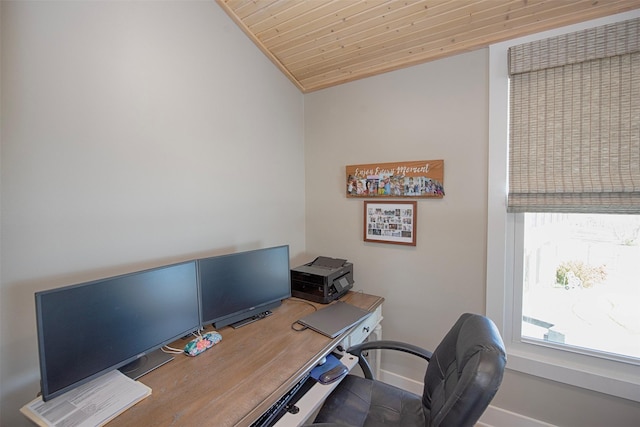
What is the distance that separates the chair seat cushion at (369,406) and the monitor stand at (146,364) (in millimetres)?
752

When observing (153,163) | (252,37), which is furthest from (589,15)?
(153,163)

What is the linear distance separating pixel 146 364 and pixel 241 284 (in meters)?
0.54

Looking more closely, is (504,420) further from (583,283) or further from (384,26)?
(384,26)

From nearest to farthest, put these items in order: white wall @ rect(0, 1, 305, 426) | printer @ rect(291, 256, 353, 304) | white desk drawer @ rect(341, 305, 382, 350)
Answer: white wall @ rect(0, 1, 305, 426) → white desk drawer @ rect(341, 305, 382, 350) → printer @ rect(291, 256, 353, 304)

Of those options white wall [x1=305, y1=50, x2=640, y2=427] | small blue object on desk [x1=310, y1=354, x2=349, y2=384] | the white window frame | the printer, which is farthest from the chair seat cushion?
the white window frame

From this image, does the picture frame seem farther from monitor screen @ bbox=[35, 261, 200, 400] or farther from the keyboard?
monitor screen @ bbox=[35, 261, 200, 400]

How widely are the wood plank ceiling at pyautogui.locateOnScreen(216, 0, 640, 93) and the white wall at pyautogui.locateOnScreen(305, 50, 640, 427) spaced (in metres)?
0.11

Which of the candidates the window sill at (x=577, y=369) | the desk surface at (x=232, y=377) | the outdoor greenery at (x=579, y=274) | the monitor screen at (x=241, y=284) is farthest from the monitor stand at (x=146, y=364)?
the outdoor greenery at (x=579, y=274)

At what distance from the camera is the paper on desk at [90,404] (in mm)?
839

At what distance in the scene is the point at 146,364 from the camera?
→ 1.15 m

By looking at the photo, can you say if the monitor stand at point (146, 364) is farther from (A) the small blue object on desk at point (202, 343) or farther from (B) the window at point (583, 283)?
(B) the window at point (583, 283)

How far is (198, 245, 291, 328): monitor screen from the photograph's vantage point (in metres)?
1.40

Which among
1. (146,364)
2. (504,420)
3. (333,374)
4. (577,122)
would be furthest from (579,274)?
(146,364)

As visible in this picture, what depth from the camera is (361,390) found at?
4.47 feet
